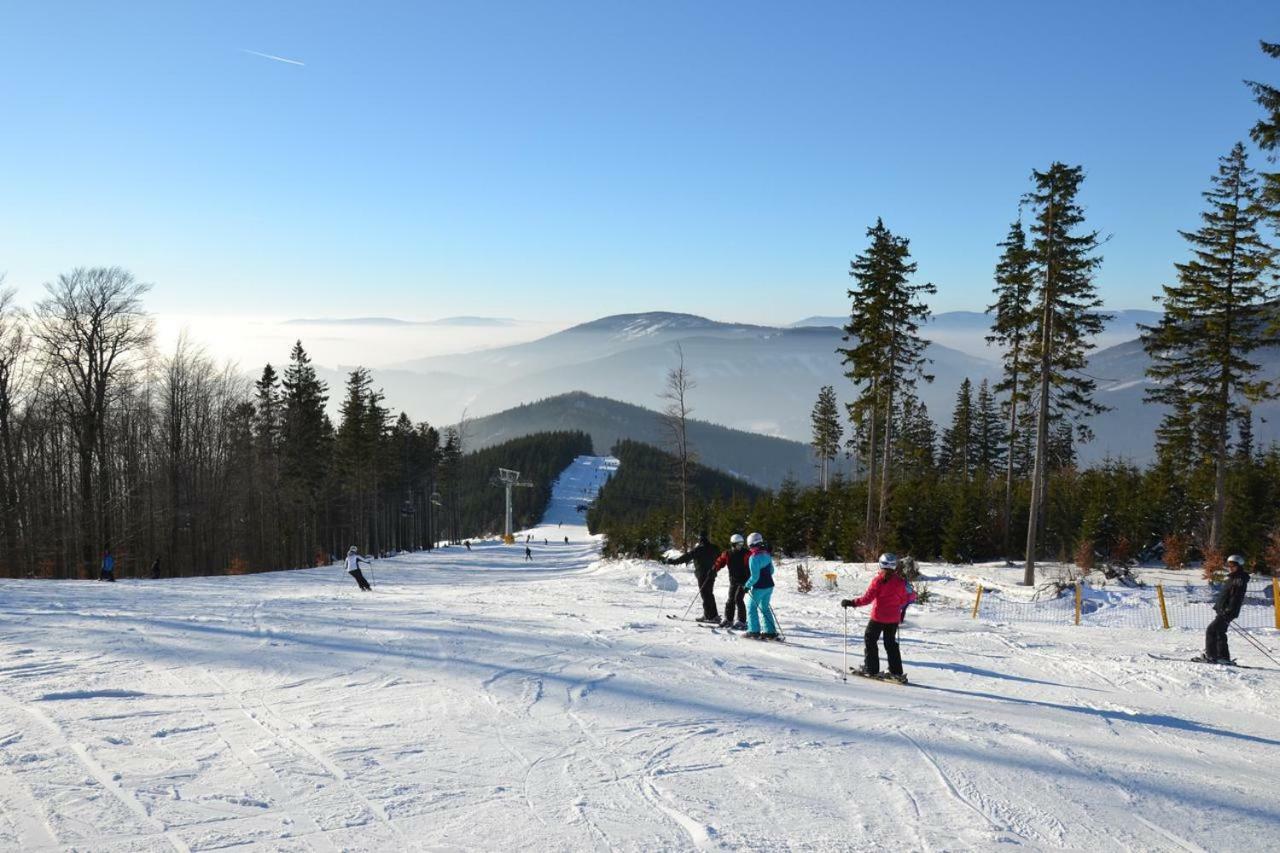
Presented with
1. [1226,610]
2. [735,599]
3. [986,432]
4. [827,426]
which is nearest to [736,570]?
[735,599]

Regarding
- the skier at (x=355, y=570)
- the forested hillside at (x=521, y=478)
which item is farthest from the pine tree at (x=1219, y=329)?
the forested hillside at (x=521, y=478)

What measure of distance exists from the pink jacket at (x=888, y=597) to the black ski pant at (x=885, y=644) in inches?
5.3

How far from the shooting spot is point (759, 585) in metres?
14.1

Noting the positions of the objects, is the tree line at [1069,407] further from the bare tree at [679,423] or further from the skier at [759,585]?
the skier at [759,585]

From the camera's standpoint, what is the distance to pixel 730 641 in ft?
47.1

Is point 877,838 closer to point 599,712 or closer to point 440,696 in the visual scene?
point 599,712

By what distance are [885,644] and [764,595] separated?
3.26 metres

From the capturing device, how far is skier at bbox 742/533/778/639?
1376cm

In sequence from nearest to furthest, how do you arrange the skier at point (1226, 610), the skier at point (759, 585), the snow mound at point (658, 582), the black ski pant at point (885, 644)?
the black ski pant at point (885, 644) < the skier at point (1226, 610) < the skier at point (759, 585) < the snow mound at point (658, 582)

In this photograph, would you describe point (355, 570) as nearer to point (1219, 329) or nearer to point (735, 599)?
point (735, 599)

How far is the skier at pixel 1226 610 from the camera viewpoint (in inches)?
482

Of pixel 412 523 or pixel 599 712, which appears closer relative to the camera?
pixel 599 712

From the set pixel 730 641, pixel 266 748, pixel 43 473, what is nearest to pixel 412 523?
pixel 43 473

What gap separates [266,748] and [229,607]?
11.5m
